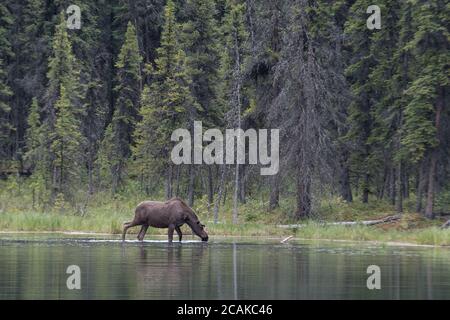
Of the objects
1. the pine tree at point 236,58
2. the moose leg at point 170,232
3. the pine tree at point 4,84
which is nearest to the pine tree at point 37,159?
the pine tree at point 4,84

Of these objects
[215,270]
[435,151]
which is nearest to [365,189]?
[435,151]

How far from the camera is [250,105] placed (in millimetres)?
51594

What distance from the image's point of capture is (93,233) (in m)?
40.7

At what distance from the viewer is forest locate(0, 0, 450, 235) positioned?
4578 cm

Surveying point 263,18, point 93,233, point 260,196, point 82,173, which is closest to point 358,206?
point 260,196

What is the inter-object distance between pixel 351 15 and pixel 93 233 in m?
24.2

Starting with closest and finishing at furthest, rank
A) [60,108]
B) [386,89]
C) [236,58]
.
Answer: [236,58] < [386,89] < [60,108]

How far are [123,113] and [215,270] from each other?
43.7 meters

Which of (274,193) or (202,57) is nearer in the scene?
(274,193)

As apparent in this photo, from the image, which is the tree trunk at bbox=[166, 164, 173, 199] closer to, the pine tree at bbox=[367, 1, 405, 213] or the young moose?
the pine tree at bbox=[367, 1, 405, 213]

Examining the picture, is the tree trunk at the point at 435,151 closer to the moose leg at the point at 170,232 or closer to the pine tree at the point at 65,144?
the moose leg at the point at 170,232

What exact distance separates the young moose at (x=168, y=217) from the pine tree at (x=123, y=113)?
28073 mm

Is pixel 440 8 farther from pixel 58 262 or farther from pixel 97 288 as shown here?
pixel 97 288

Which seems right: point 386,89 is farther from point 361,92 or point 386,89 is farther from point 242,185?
point 242,185
